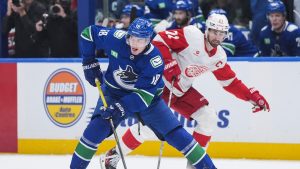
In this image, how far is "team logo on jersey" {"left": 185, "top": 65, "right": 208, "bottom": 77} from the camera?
640 centimetres

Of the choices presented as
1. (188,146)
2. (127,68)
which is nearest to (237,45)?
(188,146)

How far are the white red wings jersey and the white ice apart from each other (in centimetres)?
91

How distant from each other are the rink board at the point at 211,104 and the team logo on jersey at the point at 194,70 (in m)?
1.11

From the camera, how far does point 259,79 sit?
24.6 feet

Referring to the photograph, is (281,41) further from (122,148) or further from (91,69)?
(91,69)

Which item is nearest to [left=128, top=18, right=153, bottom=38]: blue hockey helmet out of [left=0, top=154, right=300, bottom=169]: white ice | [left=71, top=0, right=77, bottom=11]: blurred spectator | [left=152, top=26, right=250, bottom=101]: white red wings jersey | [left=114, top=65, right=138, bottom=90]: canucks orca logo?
[left=114, top=65, right=138, bottom=90]: canucks orca logo

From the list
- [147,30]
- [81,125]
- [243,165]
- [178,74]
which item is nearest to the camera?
[147,30]

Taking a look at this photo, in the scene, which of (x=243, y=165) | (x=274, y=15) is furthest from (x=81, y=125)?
(x=274, y=15)

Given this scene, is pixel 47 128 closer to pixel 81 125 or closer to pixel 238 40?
pixel 81 125

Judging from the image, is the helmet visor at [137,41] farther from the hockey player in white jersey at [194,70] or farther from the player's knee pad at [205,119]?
the player's knee pad at [205,119]

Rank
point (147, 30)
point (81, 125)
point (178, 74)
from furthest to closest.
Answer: point (81, 125), point (178, 74), point (147, 30)

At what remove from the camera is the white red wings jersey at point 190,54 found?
6.32 m

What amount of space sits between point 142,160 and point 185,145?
5.77 ft

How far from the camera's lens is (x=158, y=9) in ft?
28.3
